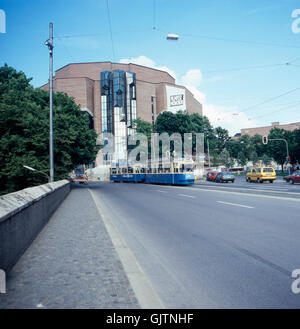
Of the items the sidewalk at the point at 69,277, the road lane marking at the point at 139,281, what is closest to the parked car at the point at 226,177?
the sidewalk at the point at 69,277

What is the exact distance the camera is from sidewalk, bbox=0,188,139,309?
333 cm

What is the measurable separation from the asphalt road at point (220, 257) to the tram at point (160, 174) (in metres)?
21.1

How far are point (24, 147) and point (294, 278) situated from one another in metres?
21.6

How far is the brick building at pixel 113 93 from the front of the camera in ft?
247

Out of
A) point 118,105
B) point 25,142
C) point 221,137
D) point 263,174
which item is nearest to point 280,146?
point 221,137

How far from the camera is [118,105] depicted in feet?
250

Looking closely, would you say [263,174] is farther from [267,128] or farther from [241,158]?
[267,128]

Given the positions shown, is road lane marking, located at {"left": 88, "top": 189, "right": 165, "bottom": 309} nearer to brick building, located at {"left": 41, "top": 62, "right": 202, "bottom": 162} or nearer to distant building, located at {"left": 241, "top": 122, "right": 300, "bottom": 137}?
brick building, located at {"left": 41, "top": 62, "right": 202, "bottom": 162}

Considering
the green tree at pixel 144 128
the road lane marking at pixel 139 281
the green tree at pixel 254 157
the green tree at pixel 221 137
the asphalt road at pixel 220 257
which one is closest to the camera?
the road lane marking at pixel 139 281

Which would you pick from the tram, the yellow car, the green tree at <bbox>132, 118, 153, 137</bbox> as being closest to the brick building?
the green tree at <bbox>132, 118, 153, 137</bbox>

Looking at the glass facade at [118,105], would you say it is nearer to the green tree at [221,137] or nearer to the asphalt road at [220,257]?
the green tree at [221,137]

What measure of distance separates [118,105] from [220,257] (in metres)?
74.0

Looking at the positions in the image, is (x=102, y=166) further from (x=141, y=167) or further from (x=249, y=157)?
(x=249, y=157)

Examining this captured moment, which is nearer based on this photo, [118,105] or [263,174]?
[263,174]
